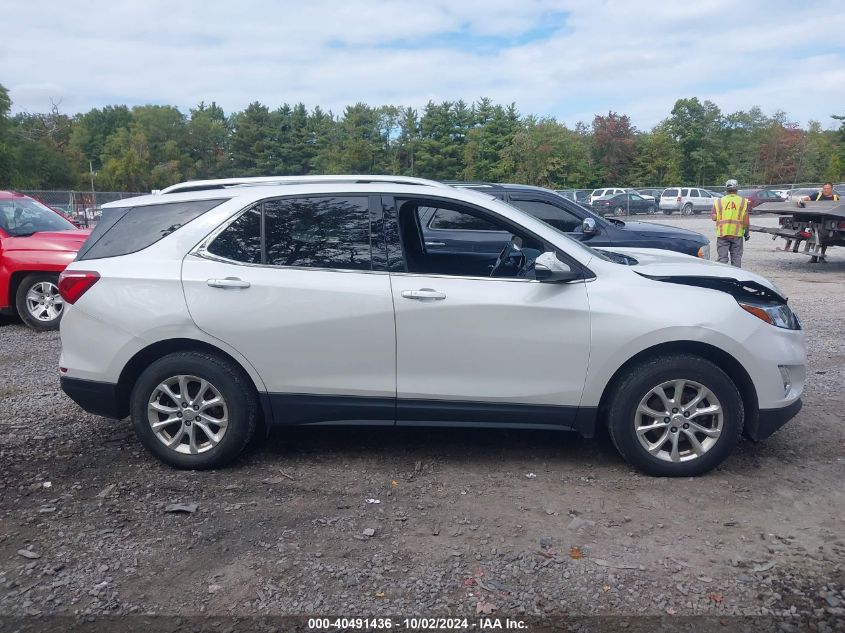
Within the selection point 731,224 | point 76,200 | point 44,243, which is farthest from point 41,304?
point 76,200

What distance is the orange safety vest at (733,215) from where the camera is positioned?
12.4 m

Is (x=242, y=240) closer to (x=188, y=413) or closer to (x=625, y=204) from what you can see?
(x=188, y=413)

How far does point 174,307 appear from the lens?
4598mm

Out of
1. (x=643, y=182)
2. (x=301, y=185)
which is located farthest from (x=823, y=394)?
(x=643, y=182)

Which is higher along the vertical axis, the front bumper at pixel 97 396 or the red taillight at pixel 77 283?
the red taillight at pixel 77 283

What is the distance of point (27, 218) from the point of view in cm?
988

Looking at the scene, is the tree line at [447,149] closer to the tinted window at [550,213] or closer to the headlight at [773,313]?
the tinted window at [550,213]

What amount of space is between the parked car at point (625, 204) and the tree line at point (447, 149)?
15654mm

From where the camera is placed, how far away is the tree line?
55.5m

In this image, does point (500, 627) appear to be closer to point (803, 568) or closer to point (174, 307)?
point (803, 568)

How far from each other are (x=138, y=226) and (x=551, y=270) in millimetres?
2713

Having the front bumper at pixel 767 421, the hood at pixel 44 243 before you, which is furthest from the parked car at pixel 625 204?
the front bumper at pixel 767 421

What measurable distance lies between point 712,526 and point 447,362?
1724 mm

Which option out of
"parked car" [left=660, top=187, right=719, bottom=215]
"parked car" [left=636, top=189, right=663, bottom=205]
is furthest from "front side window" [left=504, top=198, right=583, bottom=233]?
"parked car" [left=660, top=187, right=719, bottom=215]
